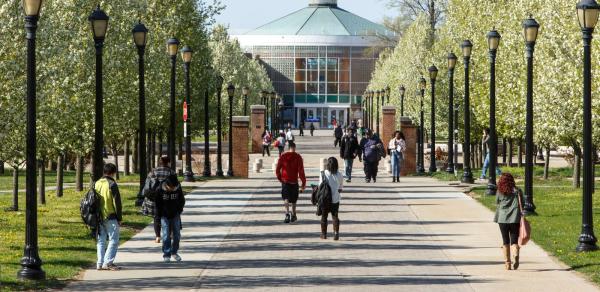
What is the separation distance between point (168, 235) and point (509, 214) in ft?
15.3

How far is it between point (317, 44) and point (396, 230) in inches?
5445

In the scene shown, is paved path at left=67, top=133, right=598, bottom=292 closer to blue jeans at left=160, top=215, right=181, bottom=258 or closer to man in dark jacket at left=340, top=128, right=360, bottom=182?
blue jeans at left=160, top=215, right=181, bottom=258

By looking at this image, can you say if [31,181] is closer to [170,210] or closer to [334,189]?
[170,210]

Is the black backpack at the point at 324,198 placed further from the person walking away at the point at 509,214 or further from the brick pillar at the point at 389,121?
the brick pillar at the point at 389,121

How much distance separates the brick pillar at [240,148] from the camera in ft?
156

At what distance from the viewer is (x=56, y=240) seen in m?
22.1

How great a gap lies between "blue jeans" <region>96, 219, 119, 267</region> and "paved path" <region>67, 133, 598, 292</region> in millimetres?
243

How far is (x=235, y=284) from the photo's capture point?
1631 cm

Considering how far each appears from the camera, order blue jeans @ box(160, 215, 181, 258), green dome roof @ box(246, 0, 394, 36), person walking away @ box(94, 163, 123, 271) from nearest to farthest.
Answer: person walking away @ box(94, 163, 123, 271), blue jeans @ box(160, 215, 181, 258), green dome roof @ box(246, 0, 394, 36)

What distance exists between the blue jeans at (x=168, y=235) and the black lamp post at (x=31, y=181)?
2468 mm

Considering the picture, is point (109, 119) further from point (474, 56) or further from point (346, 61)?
point (346, 61)

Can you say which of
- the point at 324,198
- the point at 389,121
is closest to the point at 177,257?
the point at 324,198

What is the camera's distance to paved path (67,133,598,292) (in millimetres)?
16422

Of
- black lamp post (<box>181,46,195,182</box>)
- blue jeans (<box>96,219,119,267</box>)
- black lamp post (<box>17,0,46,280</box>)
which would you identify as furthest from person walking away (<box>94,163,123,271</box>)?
black lamp post (<box>181,46,195,182</box>)
